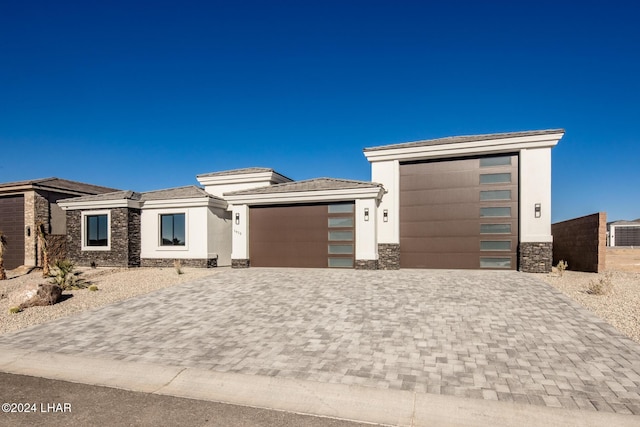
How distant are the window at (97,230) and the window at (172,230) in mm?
2982

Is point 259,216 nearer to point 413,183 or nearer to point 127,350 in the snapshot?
point 413,183

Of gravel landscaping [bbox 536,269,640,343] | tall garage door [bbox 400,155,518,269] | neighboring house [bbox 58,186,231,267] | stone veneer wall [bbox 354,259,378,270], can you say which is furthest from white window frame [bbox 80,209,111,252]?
gravel landscaping [bbox 536,269,640,343]

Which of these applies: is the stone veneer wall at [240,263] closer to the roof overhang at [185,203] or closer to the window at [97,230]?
the roof overhang at [185,203]

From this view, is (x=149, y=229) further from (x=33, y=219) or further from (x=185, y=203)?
(x=33, y=219)

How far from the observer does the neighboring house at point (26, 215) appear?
1802 cm

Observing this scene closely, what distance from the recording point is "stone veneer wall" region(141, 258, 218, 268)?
16.7 meters

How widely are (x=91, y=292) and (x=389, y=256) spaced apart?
1139 cm

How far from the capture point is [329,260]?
49.3 feet

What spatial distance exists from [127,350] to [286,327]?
117 inches

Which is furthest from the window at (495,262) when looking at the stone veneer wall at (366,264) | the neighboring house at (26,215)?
the neighboring house at (26,215)

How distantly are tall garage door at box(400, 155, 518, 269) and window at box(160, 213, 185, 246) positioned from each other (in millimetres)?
11108

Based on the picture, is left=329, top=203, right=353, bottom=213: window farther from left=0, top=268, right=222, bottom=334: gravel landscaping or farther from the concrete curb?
the concrete curb

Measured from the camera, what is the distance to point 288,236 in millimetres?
15727

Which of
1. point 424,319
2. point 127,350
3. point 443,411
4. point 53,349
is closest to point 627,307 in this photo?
point 424,319
